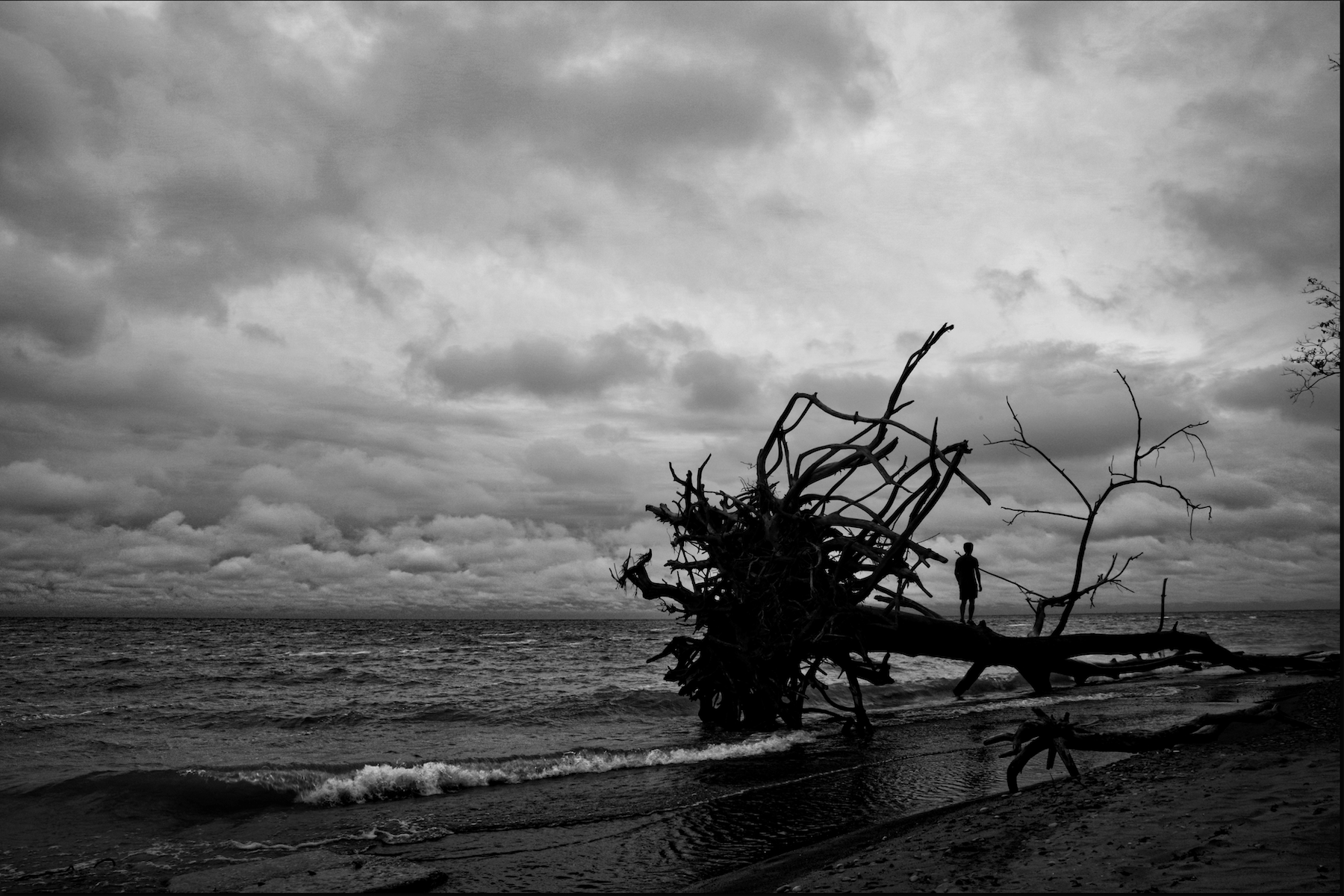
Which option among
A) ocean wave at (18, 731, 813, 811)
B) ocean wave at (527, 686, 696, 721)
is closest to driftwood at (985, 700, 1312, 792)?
ocean wave at (18, 731, 813, 811)

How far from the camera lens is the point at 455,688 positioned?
23.0 metres

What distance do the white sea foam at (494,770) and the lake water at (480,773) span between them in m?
0.03

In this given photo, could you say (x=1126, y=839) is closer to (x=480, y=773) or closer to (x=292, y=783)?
(x=480, y=773)

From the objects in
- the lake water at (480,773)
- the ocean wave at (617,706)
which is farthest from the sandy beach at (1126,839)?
the ocean wave at (617,706)

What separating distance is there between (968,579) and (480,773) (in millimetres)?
7790

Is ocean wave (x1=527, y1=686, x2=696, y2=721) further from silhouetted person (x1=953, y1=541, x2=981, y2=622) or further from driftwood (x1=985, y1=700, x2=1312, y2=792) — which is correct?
driftwood (x1=985, y1=700, x2=1312, y2=792)

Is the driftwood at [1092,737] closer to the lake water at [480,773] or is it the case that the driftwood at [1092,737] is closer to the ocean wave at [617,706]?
the lake water at [480,773]

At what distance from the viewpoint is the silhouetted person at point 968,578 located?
40.3ft

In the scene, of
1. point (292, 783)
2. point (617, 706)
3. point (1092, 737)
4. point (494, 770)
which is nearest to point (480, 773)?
point (494, 770)

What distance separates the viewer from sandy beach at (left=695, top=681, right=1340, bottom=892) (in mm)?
4418

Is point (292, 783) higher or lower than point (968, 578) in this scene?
lower

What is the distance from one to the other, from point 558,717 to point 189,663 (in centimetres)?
2327

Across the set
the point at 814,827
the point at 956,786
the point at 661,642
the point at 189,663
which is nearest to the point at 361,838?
the point at 814,827

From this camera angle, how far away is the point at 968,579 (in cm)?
1246
